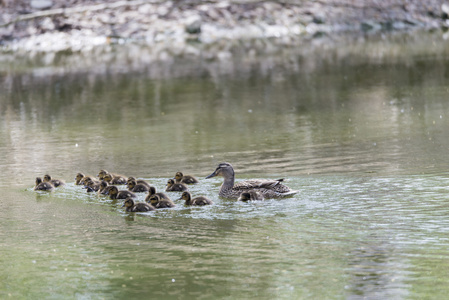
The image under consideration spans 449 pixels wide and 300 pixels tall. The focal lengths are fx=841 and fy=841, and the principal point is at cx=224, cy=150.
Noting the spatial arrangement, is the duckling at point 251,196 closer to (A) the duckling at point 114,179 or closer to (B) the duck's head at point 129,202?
(B) the duck's head at point 129,202

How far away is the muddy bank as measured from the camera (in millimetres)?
44500

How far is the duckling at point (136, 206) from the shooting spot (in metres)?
11.2

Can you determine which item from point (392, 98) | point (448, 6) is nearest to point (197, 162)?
point (392, 98)

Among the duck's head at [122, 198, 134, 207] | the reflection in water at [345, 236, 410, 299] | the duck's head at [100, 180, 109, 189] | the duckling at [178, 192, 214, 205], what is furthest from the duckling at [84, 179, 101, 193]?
the reflection in water at [345, 236, 410, 299]

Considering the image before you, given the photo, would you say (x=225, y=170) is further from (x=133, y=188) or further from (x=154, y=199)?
(x=133, y=188)

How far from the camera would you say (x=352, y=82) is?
2559cm

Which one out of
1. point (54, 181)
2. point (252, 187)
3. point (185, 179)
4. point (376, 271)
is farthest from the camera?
point (54, 181)

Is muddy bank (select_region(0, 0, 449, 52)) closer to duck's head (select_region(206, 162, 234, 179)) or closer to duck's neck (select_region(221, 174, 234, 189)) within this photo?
duck's head (select_region(206, 162, 234, 179))

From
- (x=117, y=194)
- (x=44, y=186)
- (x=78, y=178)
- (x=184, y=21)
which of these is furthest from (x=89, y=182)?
(x=184, y=21)

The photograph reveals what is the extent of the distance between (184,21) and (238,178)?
33.7 metres

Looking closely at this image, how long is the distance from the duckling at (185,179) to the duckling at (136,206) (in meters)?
1.52

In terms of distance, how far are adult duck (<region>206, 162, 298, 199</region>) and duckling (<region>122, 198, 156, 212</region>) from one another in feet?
4.12

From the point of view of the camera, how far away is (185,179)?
12.8m

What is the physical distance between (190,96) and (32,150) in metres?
8.24
